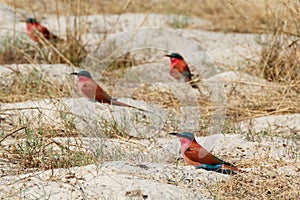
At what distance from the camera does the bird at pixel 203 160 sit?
3.35m

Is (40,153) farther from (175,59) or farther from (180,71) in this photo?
(175,59)

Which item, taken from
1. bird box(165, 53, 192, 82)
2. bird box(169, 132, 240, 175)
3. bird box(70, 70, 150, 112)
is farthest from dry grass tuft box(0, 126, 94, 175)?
bird box(165, 53, 192, 82)

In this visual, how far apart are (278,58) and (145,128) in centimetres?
150

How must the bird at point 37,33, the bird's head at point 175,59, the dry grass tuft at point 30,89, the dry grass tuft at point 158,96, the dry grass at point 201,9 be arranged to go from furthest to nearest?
the dry grass at point 201,9 < the bird at point 37,33 < the bird's head at point 175,59 < the dry grass tuft at point 158,96 < the dry grass tuft at point 30,89

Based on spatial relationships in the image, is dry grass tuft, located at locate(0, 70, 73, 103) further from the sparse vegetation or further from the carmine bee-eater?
the carmine bee-eater

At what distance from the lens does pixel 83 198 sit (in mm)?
3012

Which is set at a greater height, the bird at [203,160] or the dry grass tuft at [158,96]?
the dry grass tuft at [158,96]

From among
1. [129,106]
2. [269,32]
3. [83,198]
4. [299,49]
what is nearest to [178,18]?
[269,32]

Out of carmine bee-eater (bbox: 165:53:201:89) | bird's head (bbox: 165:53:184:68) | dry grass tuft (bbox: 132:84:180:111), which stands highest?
bird's head (bbox: 165:53:184:68)

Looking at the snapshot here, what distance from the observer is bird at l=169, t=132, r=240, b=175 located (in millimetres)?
3350

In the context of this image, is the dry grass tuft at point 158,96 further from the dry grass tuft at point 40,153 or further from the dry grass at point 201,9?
the dry grass at point 201,9

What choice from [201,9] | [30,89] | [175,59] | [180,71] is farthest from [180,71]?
[201,9]

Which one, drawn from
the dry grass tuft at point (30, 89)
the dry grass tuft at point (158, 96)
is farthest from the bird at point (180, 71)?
the dry grass tuft at point (30, 89)

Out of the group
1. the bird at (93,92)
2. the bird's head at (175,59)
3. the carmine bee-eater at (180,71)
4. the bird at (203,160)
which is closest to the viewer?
the bird at (203,160)
